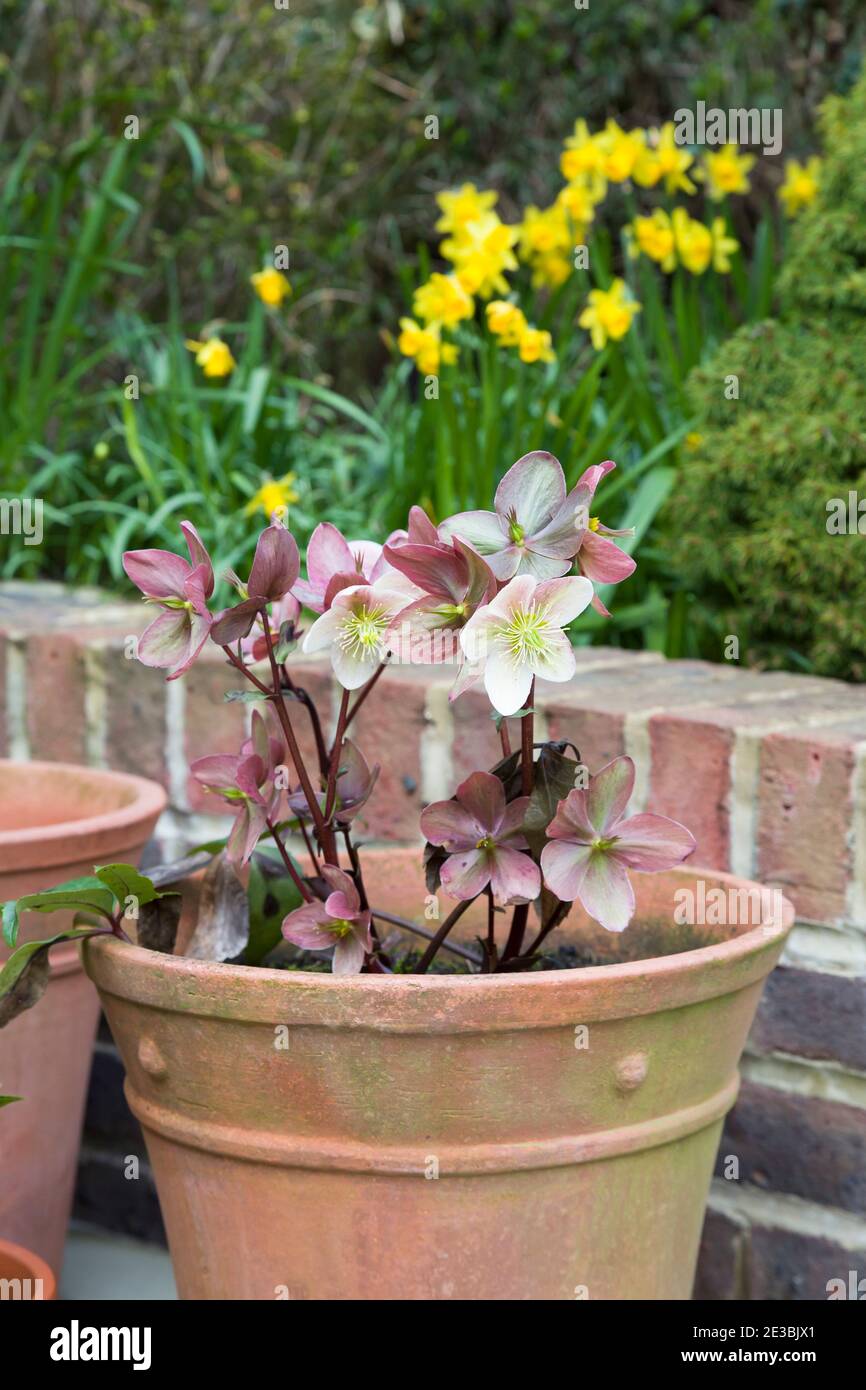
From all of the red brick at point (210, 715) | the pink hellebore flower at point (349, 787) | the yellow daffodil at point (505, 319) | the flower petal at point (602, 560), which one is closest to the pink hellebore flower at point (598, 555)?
the flower petal at point (602, 560)

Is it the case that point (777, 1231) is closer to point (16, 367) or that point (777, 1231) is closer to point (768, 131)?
point (16, 367)

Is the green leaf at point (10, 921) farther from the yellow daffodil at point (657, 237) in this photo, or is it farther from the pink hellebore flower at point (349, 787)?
the yellow daffodil at point (657, 237)

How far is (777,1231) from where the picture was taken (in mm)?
1342

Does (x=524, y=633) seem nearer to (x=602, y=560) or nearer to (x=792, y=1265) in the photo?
(x=602, y=560)

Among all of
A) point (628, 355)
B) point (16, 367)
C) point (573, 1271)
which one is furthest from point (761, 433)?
point (16, 367)

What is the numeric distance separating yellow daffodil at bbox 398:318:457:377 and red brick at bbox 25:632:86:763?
0.55 meters

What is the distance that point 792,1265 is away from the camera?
1337 millimetres

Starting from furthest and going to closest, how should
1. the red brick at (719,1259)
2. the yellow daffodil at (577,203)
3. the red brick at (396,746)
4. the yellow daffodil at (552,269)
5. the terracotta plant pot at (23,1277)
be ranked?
1. the yellow daffodil at (552,269)
2. the yellow daffodil at (577,203)
3. the red brick at (396,746)
4. the red brick at (719,1259)
5. the terracotta plant pot at (23,1277)

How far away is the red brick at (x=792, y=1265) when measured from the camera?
1307 millimetres

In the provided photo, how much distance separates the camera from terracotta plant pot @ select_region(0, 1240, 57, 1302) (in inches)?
42.8

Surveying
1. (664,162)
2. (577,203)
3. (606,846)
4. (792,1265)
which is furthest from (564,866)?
(664,162)

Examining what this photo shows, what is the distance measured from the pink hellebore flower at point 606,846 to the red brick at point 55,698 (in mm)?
1016

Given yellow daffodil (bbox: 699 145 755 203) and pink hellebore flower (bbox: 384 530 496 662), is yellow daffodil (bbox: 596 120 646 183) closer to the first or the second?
yellow daffodil (bbox: 699 145 755 203)

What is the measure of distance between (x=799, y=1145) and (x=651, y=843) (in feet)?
1.71
